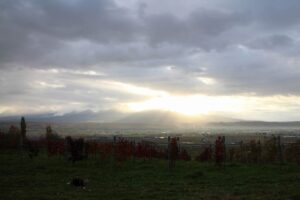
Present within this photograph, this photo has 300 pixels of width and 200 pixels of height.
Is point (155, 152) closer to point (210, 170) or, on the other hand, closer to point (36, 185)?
point (210, 170)

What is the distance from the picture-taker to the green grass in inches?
715

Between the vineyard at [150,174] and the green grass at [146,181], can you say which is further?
the vineyard at [150,174]

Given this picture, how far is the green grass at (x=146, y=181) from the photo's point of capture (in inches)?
715

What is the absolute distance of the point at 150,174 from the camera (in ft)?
84.7

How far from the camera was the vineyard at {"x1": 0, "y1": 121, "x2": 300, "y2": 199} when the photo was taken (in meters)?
18.5

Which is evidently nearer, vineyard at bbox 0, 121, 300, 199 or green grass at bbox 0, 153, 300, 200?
green grass at bbox 0, 153, 300, 200

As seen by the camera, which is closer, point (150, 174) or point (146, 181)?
point (146, 181)

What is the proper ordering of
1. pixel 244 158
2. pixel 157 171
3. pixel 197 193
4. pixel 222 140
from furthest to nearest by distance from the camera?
1. pixel 244 158
2. pixel 222 140
3. pixel 157 171
4. pixel 197 193

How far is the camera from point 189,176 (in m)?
24.6

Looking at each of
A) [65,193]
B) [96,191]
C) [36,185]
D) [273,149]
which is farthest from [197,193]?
[273,149]

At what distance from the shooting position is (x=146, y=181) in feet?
74.7

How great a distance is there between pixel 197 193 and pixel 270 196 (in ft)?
9.90

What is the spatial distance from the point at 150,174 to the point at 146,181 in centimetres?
307

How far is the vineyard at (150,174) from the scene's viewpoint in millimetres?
18516
